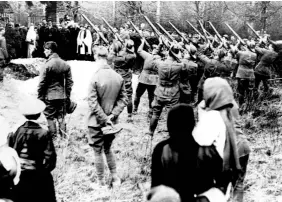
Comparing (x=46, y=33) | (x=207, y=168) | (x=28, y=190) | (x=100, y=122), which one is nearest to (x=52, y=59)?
(x=100, y=122)

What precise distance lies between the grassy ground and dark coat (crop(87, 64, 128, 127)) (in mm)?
869

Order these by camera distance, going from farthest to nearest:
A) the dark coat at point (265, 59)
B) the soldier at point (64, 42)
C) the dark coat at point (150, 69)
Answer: the soldier at point (64, 42) < the dark coat at point (265, 59) < the dark coat at point (150, 69)

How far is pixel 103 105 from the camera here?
459cm

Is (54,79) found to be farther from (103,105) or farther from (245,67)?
(245,67)

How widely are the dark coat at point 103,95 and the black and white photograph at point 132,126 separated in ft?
0.04

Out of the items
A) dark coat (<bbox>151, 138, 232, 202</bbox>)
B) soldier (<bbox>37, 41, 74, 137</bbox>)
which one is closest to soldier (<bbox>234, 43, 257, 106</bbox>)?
soldier (<bbox>37, 41, 74, 137</bbox>)

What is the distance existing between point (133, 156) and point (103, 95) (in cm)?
158

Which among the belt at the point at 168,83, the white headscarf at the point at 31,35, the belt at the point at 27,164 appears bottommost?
the belt at the point at 27,164

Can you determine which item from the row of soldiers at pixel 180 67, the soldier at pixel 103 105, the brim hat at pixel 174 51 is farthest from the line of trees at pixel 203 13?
the soldier at pixel 103 105

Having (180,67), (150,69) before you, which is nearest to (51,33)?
(150,69)

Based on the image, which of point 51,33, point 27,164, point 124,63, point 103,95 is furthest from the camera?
point 51,33

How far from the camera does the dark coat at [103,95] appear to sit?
176 inches

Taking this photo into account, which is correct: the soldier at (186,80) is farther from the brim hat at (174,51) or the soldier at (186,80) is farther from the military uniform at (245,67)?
the military uniform at (245,67)

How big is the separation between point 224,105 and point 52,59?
3.26m
